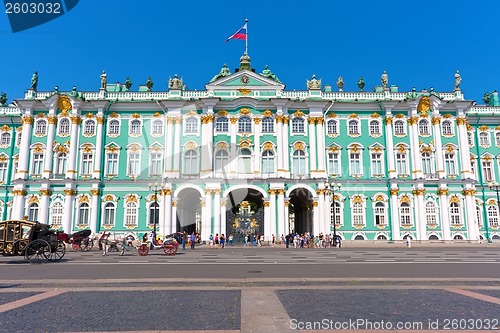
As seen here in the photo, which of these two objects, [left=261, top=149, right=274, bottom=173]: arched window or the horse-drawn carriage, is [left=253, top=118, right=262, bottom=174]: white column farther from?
the horse-drawn carriage

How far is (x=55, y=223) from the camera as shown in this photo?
41.8 metres

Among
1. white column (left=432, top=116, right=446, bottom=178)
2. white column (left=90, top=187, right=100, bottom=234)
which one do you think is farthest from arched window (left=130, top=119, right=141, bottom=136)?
white column (left=432, top=116, right=446, bottom=178)

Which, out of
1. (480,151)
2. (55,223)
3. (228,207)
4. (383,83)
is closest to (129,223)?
(55,223)

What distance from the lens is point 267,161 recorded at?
4294 centimetres

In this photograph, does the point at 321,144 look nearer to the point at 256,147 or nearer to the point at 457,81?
the point at 256,147

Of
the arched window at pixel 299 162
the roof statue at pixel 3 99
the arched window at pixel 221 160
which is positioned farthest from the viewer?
the roof statue at pixel 3 99

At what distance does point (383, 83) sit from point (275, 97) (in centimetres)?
1461

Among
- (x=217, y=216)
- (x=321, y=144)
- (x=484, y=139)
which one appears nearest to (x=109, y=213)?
(x=217, y=216)

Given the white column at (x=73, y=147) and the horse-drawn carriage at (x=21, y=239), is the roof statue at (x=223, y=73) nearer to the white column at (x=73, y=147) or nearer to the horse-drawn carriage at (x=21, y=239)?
the white column at (x=73, y=147)

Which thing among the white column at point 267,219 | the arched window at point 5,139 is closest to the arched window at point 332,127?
the white column at point 267,219

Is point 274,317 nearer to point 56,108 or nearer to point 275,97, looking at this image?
point 275,97

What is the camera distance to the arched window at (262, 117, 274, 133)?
143 feet

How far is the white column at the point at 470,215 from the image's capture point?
1623 inches

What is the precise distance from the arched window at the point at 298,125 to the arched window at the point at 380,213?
12447 mm
